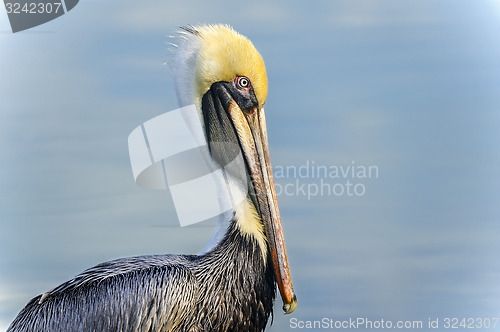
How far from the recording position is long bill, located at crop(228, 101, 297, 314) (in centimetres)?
357

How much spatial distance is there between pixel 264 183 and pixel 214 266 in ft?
1.77

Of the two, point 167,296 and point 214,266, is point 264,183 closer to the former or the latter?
point 214,266

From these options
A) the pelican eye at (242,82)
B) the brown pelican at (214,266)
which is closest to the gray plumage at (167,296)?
the brown pelican at (214,266)

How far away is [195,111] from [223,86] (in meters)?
0.21

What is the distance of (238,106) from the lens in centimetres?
368

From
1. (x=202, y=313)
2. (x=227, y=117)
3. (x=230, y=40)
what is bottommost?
(x=202, y=313)

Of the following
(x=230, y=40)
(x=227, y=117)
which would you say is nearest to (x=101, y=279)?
(x=227, y=117)

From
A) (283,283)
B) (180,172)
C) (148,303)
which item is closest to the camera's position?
(148,303)

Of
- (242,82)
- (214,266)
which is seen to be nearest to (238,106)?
(242,82)

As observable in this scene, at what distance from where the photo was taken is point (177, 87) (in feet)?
12.3

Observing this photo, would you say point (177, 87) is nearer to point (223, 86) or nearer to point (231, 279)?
point (223, 86)

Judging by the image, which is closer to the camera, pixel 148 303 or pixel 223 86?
pixel 148 303

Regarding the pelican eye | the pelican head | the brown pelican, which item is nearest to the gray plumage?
the brown pelican

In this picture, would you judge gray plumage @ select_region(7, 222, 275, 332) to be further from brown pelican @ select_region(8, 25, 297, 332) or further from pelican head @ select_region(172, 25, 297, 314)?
pelican head @ select_region(172, 25, 297, 314)
